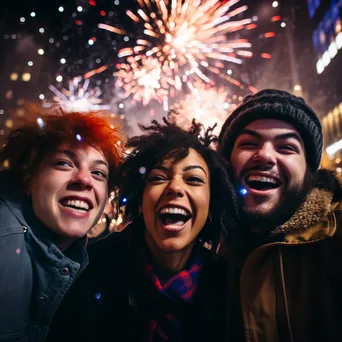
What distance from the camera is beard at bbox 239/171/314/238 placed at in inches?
92.7

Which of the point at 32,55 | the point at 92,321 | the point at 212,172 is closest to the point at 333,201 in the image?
the point at 212,172

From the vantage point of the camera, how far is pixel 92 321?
2.04m

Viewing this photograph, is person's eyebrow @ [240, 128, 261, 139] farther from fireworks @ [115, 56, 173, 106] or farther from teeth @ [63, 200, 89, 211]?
fireworks @ [115, 56, 173, 106]

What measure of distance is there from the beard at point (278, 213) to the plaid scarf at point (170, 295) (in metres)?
0.62

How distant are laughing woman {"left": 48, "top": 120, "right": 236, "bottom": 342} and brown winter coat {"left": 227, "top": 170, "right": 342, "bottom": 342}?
26 cm

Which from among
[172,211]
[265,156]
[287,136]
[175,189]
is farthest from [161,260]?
[287,136]

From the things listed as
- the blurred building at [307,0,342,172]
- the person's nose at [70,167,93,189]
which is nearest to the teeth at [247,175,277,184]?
the person's nose at [70,167,93,189]

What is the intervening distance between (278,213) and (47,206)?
6.16 feet

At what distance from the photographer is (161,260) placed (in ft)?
7.32

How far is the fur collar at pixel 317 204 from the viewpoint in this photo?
206 centimetres

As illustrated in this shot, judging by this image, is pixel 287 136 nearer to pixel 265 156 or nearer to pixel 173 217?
pixel 265 156

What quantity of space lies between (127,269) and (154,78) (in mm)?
11908

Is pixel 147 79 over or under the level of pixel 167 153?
over

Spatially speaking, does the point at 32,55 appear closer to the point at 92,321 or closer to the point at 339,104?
the point at 339,104
